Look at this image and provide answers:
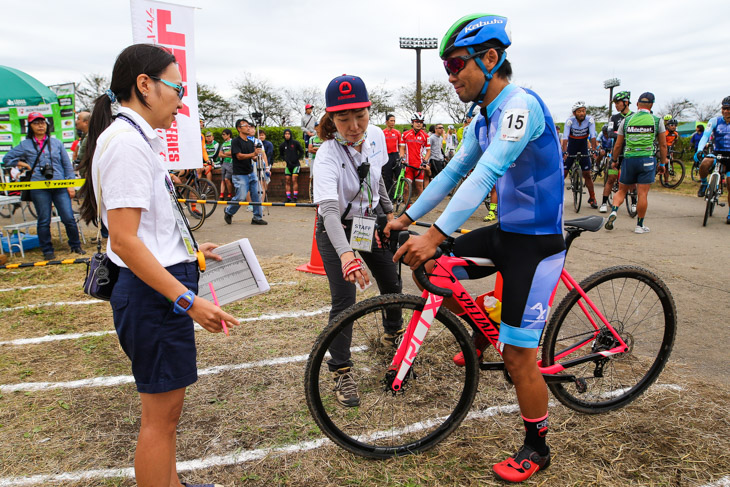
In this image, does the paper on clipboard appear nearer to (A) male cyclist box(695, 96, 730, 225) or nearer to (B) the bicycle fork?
(B) the bicycle fork

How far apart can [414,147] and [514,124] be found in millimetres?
10992

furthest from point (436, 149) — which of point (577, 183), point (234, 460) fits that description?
point (234, 460)

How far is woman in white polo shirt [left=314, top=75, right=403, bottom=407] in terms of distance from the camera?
2.71 meters

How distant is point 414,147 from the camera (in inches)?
499

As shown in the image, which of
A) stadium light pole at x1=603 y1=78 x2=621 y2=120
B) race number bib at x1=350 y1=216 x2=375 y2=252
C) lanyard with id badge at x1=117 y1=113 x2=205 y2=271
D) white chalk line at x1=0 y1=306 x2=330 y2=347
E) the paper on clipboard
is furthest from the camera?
stadium light pole at x1=603 y1=78 x2=621 y2=120

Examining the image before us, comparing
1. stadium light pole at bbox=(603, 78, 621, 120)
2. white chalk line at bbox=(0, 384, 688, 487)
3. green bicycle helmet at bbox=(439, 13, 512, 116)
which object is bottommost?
white chalk line at bbox=(0, 384, 688, 487)

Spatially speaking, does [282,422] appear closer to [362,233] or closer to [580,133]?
[362,233]

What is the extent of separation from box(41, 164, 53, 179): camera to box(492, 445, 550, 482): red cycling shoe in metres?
7.78

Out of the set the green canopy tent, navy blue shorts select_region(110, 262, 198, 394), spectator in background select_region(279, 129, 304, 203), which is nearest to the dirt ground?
navy blue shorts select_region(110, 262, 198, 394)

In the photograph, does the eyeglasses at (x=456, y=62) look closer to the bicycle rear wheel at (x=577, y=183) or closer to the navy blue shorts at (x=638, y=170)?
the navy blue shorts at (x=638, y=170)

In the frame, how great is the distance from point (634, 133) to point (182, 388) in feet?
27.7

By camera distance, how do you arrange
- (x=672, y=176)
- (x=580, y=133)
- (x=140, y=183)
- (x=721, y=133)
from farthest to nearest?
(x=672, y=176), (x=580, y=133), (x=721, y=133), (x=140, y=183)

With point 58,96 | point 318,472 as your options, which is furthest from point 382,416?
point 58,96

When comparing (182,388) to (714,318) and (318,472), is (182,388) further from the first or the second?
(714,318)
